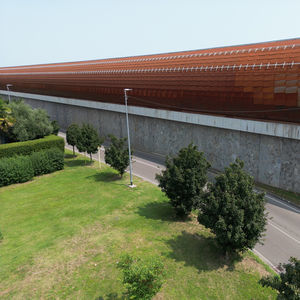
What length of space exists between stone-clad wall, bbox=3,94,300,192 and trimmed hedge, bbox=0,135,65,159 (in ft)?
32.3

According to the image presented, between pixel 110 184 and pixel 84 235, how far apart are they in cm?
876

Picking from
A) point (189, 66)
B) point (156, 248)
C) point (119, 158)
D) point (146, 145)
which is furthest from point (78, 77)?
point (156, 248)

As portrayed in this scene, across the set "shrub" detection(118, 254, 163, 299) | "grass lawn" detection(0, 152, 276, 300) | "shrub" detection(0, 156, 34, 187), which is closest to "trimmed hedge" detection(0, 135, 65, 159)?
"shrub" detection(0, 156, 34, 187)

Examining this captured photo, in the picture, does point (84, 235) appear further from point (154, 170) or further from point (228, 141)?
point (228, 141)

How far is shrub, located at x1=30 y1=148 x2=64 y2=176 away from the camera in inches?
1154

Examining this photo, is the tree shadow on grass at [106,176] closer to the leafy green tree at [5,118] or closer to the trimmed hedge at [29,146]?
the trimmed hedge at [29,146]

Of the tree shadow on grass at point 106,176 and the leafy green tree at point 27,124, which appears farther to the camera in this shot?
the leafy green tree at point 27,124

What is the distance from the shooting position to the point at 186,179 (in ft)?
58.4

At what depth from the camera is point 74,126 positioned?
33656 mm

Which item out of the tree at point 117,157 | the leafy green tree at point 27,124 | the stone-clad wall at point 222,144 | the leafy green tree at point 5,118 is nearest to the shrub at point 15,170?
the leafy green tree at point 27,124

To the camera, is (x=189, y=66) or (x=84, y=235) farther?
(x=189, y=66)

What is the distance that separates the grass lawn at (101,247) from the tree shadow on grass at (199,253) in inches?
2.1

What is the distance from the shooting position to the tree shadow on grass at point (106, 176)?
27309mm

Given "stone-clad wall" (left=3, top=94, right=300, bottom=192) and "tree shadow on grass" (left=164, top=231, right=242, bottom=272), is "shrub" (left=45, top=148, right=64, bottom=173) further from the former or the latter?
"tree shadow on grass" (left=164, top=231, right=242, bottom=272)
